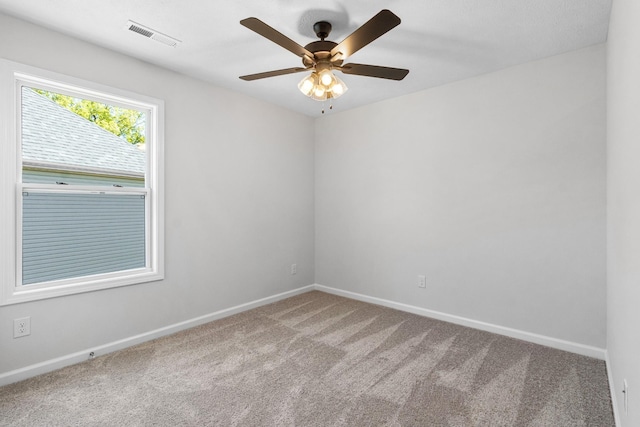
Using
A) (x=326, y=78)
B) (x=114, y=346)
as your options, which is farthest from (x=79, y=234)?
(x=326, y=78)

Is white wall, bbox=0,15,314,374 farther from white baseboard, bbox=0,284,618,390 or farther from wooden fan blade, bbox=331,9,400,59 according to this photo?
wooden fan blade, bbox=331,9,400,59

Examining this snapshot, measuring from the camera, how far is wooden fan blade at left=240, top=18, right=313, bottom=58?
1.68 metres

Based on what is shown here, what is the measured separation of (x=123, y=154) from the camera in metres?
2.78

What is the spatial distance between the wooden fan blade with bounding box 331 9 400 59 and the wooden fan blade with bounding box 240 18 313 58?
0.22m

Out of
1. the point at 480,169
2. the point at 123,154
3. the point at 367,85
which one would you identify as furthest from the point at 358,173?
the point at 123,154

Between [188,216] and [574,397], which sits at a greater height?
[188,216]

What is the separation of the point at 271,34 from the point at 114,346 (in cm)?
272

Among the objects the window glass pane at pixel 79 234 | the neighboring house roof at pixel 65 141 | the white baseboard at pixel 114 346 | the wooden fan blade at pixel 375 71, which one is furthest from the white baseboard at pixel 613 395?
the neighboring house roof at pixel 65 141

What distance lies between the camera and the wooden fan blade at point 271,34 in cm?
168

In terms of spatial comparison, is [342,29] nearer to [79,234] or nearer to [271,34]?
[271,34]

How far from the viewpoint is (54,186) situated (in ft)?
7.78

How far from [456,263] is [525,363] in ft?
3.46

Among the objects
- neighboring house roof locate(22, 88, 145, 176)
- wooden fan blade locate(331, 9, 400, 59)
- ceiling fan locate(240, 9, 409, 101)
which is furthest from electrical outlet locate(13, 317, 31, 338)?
wooden fan blade locate(331, 9, 400, 59)

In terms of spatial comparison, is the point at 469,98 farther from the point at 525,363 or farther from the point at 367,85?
the point at 525,363
